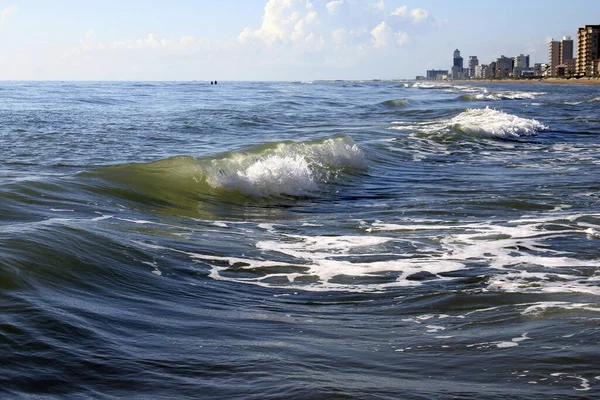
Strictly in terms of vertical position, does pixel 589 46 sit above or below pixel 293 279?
above

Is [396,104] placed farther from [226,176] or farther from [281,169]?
[226,176]

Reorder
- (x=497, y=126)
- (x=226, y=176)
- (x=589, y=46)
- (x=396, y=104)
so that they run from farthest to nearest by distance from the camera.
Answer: (x=589, y=46)
(x=396, y=104)
(x=497, y=126)
(x=226, y=176)

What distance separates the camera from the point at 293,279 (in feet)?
22.6

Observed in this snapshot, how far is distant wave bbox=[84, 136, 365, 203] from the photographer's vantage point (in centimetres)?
1191

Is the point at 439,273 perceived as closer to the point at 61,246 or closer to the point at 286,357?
the point at 286,357

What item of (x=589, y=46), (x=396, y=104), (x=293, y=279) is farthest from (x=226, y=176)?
(x=589, y=46)

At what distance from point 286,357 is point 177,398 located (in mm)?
910

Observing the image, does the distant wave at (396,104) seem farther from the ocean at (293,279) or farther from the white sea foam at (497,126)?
the ocean at (293,279)

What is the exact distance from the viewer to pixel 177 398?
12.6 ft

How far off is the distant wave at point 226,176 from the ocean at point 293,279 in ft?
0.17

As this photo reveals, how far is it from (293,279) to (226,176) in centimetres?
635

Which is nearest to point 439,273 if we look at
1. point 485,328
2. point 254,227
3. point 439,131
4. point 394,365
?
point 485,328

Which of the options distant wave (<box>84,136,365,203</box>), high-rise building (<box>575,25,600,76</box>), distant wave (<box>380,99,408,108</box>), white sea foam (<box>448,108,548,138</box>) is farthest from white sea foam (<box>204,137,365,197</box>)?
high-rise building (<box>575,25,600,76</box>)

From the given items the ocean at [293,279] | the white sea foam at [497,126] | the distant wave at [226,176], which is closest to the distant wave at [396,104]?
the white sea foam at [497,126]
